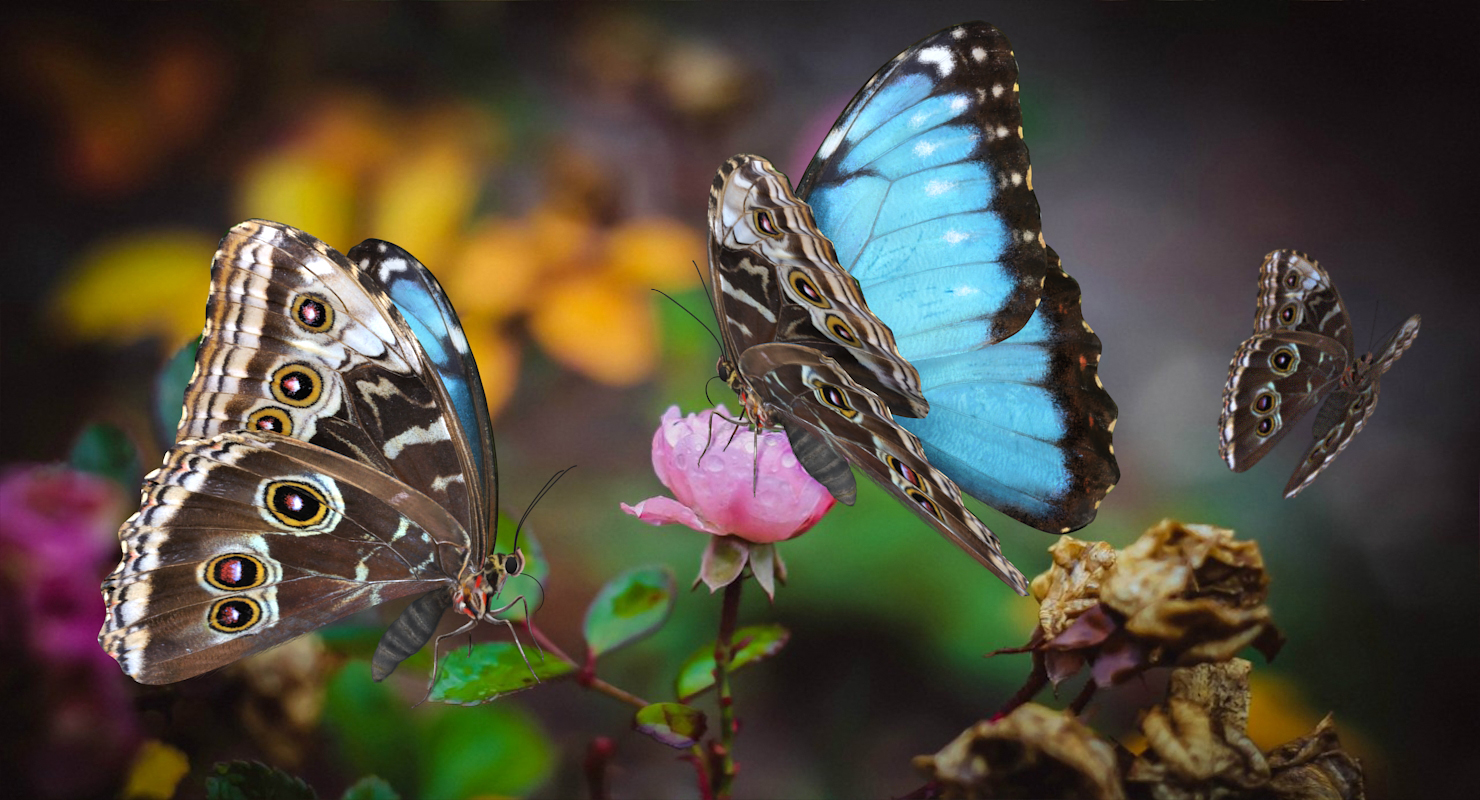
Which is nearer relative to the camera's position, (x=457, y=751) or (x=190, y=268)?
(x=457, y=751)

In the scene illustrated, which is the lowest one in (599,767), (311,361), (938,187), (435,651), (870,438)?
(599,767)

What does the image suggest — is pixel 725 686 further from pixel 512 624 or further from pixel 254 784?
pixel 254 784

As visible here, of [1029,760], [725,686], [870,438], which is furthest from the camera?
[725,686]

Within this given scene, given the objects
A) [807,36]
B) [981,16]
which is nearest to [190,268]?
[807,36]

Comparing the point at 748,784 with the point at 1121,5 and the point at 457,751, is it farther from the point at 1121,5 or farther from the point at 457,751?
the point at 1121,5

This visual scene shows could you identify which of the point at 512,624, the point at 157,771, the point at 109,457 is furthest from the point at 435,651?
the point at 109,457

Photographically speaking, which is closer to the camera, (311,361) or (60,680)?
(311,361)

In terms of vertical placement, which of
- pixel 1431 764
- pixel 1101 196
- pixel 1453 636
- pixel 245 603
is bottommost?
pixel 1431 764

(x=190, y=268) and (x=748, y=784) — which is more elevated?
(x=190, y=268)

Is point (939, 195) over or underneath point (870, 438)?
over
